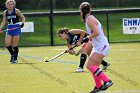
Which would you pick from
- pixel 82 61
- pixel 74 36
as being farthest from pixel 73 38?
pixel 82 61

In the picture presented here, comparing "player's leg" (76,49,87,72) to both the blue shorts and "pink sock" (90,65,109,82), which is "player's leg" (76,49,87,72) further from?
"pink sock" (90,65,109,82)

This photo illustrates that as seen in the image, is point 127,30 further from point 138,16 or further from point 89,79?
point 89,79

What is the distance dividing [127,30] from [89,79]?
11174mm

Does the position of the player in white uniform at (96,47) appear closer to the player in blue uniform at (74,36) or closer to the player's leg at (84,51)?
the player's leg at (84,51)

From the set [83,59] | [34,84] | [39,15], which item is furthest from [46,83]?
[39,15]

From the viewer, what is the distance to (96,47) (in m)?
11.8

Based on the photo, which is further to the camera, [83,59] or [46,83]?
[83,59]

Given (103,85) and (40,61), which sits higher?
(103,85)

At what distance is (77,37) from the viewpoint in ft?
49.3

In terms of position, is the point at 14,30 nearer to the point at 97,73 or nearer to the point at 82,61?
the point at 82,61

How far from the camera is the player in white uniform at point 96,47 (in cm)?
1157

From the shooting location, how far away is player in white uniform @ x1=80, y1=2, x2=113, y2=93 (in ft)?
38.0

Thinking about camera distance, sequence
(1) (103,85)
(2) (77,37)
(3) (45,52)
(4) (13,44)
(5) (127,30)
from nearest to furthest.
Answer: 1. (1) (103,85)
2. (2) (77,37)
3. (4) (13,44)
4. (3) (45,52)
5. (5) (127,30)

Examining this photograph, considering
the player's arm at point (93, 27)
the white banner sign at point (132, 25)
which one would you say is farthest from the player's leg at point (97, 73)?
the white banner sign at point (132, 25)
